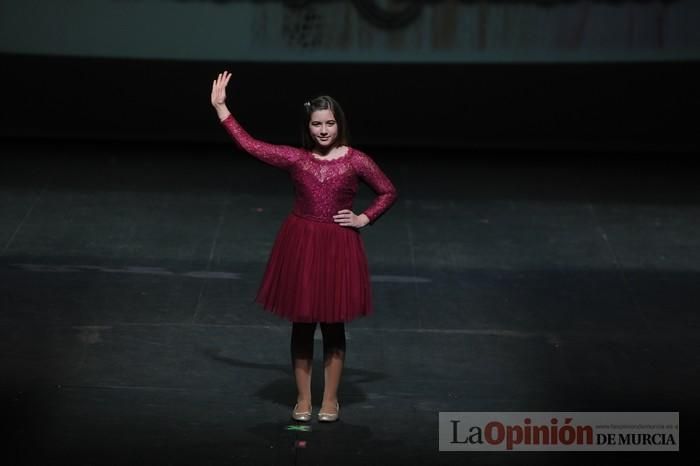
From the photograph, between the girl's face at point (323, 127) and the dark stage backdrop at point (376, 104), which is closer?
the girl's face at point (323, 127)

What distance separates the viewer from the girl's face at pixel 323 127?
5.27 metres

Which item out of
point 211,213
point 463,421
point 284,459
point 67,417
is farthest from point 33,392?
point 211,213

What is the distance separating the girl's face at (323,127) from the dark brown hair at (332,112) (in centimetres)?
2

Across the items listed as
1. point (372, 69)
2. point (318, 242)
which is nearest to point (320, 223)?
point (318, 242)

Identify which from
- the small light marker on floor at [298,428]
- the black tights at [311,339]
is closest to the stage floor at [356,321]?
the small light marker on floor at [298,428]

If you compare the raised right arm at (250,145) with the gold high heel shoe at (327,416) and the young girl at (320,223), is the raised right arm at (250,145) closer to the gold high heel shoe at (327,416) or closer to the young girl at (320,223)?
the young girl at (320,223)

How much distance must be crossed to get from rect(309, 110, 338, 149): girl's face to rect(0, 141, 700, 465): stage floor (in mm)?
1037

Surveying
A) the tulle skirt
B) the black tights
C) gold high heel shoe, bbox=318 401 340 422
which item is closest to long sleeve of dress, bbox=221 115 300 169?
the tulle skirt

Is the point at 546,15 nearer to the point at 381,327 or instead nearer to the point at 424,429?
the point at 381,327

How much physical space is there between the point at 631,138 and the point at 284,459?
6.10 meters

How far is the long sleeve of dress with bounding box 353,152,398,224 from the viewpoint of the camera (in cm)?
536

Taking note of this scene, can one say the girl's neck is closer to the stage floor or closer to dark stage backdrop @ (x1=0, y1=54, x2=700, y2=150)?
the stage floor

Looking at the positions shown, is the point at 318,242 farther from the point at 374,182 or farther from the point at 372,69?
the point at 372,69

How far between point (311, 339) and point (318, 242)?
38cm
